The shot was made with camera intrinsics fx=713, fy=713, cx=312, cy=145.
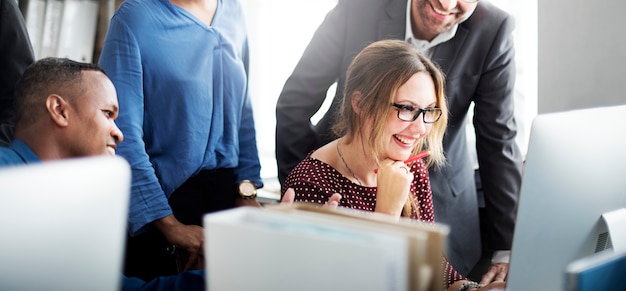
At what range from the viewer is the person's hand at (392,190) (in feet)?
5.57

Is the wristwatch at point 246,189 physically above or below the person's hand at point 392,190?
below

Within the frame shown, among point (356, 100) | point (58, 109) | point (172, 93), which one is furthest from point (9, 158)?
point (356, 100)

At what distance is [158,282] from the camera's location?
1399 millimetres

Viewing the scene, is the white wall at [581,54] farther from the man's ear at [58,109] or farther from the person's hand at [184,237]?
the man's ear at [58,109]

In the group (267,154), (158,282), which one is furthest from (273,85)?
(158,282)

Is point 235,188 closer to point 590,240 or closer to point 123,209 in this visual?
point 590,240

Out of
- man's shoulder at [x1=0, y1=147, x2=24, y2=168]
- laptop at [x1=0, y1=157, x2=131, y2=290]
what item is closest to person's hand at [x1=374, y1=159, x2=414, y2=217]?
man's shoulder at [x1=0, y1=147, x2=24, y2=168]

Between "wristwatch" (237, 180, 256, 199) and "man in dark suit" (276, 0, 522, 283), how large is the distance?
0.60ft

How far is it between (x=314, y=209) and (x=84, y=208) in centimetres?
33

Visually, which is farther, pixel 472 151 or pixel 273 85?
pixel 273 85

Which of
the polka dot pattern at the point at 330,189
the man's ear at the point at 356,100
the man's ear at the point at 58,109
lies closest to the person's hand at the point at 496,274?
the polka dot pattern at the point at 330,189

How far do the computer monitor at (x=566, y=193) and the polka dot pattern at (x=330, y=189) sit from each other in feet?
2.03

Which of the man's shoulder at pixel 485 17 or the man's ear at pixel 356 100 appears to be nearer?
the man's ear at pixel 356 100

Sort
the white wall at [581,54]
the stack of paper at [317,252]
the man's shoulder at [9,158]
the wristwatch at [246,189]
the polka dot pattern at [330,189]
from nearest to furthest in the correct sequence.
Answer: the stack of paper at [317,252] → the man's shoulder at [9,158] → the polka dot pattern at [330,189] → the wristwatch at [246,189] → the white wall at [581,54]
